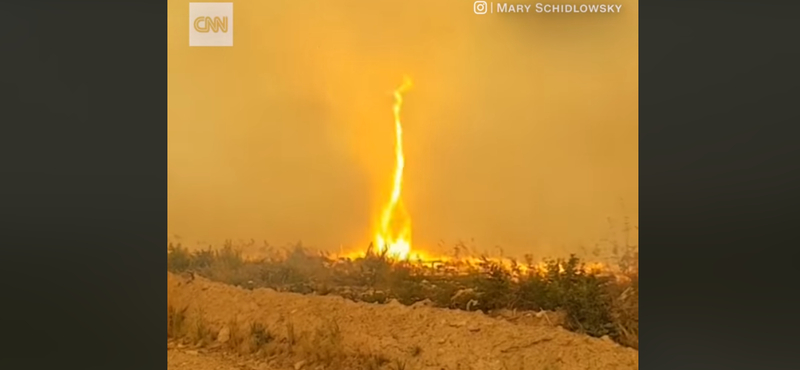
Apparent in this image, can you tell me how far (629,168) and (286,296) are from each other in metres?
1.76

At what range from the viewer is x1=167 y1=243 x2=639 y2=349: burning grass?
10.2 feet

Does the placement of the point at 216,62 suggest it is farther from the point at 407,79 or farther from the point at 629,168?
the point at 629,168

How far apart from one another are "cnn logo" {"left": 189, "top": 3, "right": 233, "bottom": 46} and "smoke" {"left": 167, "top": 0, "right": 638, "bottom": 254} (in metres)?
0.05

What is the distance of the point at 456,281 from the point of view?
315cm

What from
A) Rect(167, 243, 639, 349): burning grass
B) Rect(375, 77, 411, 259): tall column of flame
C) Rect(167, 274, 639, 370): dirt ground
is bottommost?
Rect(167, 274, 639, 370): dirt ground

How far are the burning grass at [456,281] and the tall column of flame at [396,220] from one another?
0.24 feet

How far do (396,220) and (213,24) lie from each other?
50.9 inches

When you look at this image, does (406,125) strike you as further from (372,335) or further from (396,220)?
(372,335)

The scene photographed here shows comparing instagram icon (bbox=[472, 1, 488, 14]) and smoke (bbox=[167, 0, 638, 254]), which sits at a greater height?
instagram icon (bbox=[472, 1, 488, 14])

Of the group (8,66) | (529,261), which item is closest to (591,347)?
(529,261)

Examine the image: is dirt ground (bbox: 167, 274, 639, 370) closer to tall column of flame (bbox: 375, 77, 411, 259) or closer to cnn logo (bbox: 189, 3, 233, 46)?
tall column of flame (bbox: 375, 77, 411, 259)

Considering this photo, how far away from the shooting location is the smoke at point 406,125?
3094 millimetres

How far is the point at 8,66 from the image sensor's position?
312 centimetres

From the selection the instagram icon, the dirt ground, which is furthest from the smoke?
the dirt ground
